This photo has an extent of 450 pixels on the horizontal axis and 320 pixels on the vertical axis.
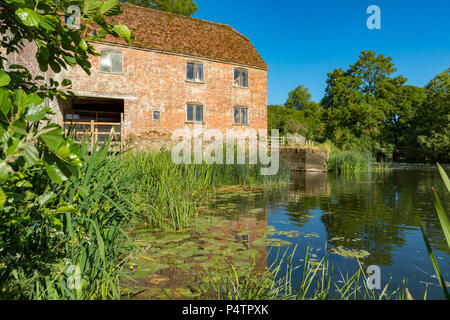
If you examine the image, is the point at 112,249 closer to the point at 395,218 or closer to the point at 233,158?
the point at 395,218

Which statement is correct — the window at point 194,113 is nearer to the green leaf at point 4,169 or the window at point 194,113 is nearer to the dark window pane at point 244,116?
the dark window pane at point 244,116

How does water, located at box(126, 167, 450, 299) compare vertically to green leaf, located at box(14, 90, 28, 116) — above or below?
below

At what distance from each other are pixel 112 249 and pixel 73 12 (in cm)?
232

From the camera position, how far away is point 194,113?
19.7 m

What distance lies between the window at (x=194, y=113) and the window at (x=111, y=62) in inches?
189

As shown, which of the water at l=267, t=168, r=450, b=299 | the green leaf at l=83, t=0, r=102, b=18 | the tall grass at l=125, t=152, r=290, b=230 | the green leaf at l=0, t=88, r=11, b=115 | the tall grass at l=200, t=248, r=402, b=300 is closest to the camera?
the green leaf at l=0, t=88, r=11, b=115

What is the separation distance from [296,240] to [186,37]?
60.2 feet

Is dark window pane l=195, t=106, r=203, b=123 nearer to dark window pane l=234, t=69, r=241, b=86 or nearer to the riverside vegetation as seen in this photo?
dark window pane l=234, t=69, r=241, b=86

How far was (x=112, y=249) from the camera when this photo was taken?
10.3ft

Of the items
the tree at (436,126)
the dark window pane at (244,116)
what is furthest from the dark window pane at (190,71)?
the tree at (436,126)

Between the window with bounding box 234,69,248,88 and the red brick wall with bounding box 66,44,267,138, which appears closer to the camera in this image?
the red brick wall with bounding box 66,44,267,138

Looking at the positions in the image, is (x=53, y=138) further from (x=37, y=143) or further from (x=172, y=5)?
(x=172, y=5)

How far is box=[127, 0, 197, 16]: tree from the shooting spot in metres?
29.0

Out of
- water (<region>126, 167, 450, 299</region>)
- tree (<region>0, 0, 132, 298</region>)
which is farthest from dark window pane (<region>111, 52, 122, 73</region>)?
tree (<region>0, 0, 132, 298</region>)
